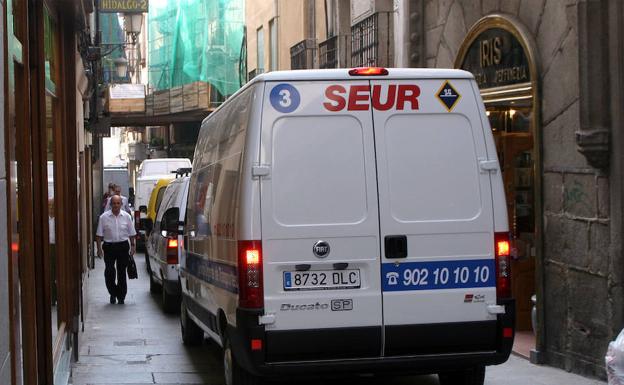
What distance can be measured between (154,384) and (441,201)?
3697 millimetres

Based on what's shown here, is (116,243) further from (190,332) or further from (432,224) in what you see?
(432,224)

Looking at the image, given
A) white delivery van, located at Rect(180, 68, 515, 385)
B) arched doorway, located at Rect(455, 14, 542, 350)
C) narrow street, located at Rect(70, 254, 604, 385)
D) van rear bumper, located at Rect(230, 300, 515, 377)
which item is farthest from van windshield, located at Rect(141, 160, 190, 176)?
van rear bumper, located at Rect(230, 300, 515, 377)

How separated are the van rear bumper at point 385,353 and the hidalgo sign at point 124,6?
1737 centimetres

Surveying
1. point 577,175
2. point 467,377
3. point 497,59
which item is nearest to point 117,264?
point 497,59

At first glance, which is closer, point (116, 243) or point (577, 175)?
point (577, 175)

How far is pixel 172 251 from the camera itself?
14430 millimetres

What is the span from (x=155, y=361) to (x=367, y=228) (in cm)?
447

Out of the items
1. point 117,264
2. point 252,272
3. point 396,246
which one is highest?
point 396,246

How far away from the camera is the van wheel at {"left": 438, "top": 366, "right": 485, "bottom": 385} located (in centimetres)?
793

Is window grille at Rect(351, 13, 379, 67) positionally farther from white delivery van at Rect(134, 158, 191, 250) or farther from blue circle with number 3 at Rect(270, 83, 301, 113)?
white delivery van at Rect(134, 158, 191, 250)

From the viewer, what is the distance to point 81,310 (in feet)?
38.4

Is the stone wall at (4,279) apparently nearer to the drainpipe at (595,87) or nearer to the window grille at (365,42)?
the drainpipe at (595,87)

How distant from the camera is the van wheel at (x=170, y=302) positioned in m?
14.9

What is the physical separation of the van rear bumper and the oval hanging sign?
416cm
